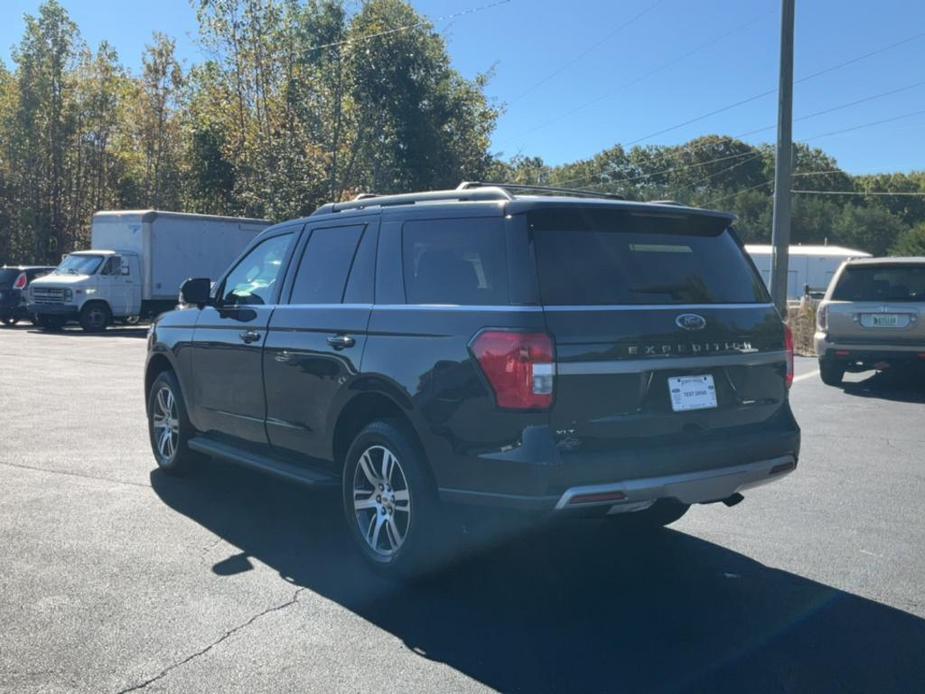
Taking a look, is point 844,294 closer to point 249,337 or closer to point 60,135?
point 249,337

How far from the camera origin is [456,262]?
4.72m

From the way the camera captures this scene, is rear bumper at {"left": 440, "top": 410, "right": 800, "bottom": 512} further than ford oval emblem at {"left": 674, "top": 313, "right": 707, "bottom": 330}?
No

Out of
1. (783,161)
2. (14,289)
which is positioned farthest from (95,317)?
(783,161)

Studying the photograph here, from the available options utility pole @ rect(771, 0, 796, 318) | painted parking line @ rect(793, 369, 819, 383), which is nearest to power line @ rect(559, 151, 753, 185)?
utility pole @ rect(771, 0, 796, 318)

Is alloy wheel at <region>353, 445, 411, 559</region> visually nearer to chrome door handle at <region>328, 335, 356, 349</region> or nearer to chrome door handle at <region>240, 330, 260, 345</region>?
chrome door handle at <region>328, 335, 356, 349</region>

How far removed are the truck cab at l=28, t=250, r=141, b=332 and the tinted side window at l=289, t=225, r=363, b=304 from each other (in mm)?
20773

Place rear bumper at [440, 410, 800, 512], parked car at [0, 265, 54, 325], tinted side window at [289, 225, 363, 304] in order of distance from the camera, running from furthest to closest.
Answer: parked car at [0, 265, 54, 325], tinted side window at [289, 225, 363, 304], rear bumper at [440, 410, 800, 512]

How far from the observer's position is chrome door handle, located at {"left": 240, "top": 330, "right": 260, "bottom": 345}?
597cm

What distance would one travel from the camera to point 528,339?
4.10 meters

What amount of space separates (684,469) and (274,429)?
2.63 m

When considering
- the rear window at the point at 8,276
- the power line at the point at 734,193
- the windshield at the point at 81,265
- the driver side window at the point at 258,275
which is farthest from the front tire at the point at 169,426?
the power line at the point at 734,193

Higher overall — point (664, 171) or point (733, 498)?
point (664, 171)

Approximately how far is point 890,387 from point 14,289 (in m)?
23.7

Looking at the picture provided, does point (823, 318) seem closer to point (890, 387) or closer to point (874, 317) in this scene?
point (874, 317)
